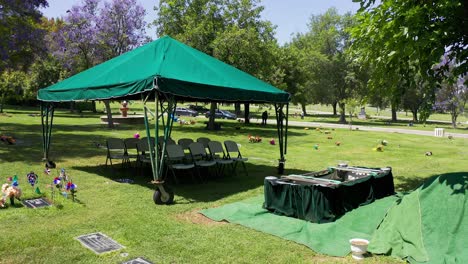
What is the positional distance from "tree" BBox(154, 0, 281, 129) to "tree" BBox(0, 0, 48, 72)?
8.55m

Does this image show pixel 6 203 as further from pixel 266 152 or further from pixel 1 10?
pixel 1 10

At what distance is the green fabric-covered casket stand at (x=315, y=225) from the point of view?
566cm

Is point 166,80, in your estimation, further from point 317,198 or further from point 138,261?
point 138,261

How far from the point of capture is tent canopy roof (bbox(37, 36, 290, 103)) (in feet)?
25.2

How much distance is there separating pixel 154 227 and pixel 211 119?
1979 centimetres

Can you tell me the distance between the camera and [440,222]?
539 centimetres

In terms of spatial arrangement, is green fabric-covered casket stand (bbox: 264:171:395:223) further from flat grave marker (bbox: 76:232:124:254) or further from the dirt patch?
flat grave marker (bbox: 76:232:124:254)

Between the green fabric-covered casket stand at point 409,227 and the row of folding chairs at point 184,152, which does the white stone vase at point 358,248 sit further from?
the row of folding chairs at point 184,152

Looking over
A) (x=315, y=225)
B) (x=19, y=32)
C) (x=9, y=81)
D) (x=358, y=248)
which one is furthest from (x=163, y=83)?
(x=9, y=81)

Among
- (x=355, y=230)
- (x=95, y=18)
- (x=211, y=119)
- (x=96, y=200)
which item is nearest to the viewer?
(x=355, y=230)

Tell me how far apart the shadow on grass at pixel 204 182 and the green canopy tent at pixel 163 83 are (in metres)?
0.81

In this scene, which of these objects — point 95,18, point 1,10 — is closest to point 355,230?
point 1,10

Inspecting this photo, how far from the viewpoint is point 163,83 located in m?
7.36

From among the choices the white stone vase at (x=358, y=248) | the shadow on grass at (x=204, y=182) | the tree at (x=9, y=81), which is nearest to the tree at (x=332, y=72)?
the tree at (x=9, y=81)
